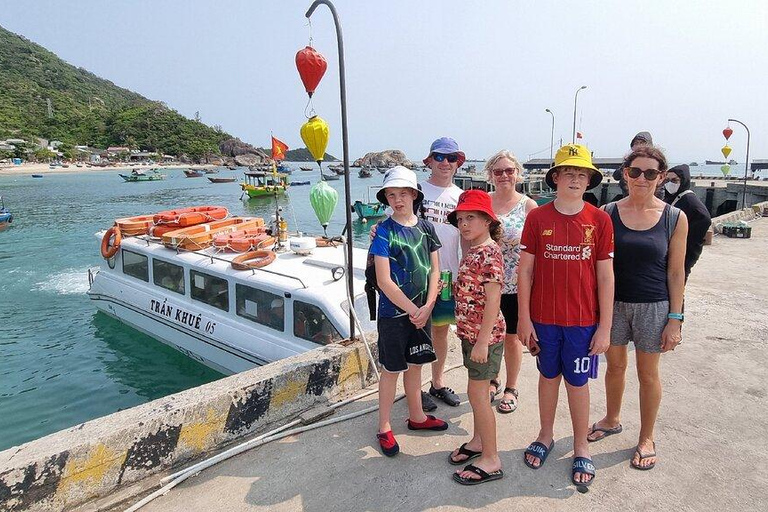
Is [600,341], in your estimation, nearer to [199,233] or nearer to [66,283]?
[199,233]

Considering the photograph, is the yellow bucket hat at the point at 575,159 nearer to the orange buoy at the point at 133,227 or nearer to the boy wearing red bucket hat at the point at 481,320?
the boy wearing red bucket hat at the point at 481,320

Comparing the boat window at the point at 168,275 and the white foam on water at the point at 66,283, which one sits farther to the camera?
the white foam on water at the point at 66,283

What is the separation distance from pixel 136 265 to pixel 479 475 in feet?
30.2

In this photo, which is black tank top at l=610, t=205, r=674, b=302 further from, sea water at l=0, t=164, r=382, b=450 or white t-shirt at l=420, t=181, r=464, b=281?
sea water at l=0, t=164, r=382, b=450

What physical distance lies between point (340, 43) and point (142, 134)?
14987cm

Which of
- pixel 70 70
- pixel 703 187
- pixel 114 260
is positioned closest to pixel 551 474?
pixel 114 260

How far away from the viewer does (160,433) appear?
2.96 meters

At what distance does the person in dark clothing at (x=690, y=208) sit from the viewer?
4.05 metres

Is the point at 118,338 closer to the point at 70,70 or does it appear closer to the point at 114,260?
the point at 114,260

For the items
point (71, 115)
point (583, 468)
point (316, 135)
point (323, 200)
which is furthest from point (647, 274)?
point (71, 115)

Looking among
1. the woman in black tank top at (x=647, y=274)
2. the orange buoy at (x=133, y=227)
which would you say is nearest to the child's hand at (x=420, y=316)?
the woman in black tank top at (x=647, y=274)

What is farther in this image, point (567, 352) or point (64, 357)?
point (64, 357)

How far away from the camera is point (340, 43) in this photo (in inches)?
151

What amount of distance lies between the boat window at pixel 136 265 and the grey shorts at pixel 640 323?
9032 mm
